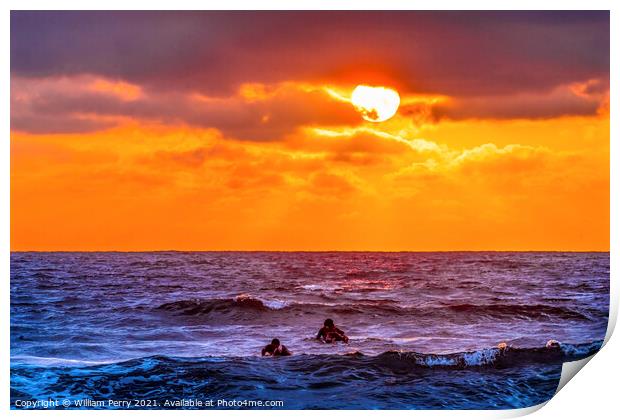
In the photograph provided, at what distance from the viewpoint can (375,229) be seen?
33.0 feet

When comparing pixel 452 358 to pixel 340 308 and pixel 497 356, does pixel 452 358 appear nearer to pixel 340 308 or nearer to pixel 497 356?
pixel 497 356

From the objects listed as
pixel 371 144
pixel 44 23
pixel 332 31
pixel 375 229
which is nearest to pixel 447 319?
pixel 375 229

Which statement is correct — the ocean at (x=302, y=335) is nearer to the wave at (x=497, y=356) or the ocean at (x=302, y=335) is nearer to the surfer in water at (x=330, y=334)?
the wave at (x=497, y=356)

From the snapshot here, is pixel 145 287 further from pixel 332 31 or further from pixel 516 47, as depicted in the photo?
pixel 516 47

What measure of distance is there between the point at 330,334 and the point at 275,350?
876 mm

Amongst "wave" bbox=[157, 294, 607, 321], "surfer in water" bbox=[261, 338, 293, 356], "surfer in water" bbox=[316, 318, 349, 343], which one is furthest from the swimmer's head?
"surfer in water" bbox=[261, 338, 293, 356]

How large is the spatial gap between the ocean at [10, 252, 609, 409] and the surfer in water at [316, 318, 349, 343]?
125mm

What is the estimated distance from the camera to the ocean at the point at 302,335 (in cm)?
855

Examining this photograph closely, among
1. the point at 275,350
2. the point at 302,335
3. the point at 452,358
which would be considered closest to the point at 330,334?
the point at 302,335

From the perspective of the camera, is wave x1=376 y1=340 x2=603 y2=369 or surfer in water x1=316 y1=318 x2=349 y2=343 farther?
surfer in water x1=316 y1=318 x2=349 y2=343

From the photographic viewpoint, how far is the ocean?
8547 millimetres

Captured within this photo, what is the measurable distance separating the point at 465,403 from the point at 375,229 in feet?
8.39

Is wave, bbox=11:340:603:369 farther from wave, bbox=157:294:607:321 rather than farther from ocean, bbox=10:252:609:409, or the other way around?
wave, bbox=157:294:607:321
